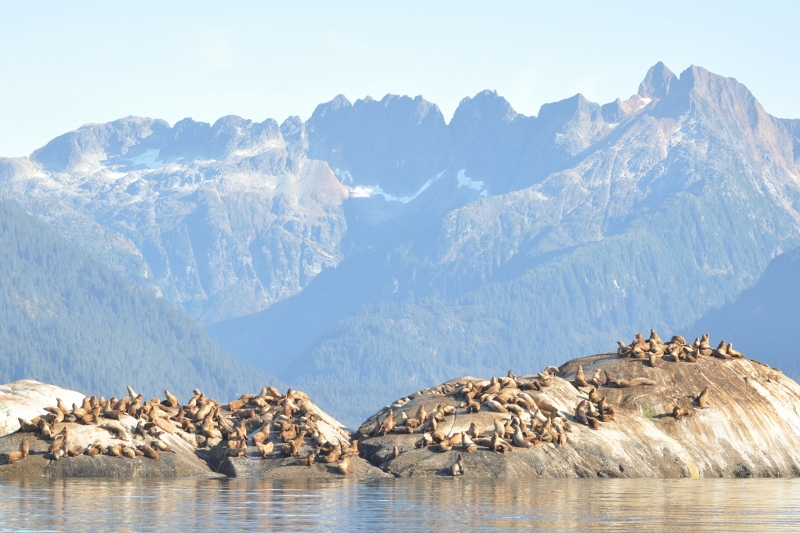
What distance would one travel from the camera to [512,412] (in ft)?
276

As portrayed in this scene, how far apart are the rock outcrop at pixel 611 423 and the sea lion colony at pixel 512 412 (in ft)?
0.25

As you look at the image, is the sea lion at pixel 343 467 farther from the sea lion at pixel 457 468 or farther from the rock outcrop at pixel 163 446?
the sea lion at pixel 457 468

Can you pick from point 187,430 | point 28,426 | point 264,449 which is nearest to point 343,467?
point 264,449

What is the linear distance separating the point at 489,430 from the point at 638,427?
9.43 metres

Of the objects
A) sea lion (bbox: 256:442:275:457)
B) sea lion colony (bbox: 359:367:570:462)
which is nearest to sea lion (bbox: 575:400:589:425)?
sea lion colony (bbox: 359:367:570:462)

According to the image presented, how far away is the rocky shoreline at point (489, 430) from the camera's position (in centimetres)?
7712

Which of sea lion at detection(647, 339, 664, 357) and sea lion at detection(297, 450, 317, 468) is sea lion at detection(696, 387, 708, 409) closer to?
sea lion at detection(647, 339, 664, 357)

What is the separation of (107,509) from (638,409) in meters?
38.8

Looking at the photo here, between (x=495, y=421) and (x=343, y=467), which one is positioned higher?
(x=495, y=421)

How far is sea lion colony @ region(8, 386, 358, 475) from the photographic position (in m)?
76.1

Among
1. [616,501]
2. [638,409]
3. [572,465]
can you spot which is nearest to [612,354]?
[638,409]

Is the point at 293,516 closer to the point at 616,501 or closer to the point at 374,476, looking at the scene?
the point at 616,501

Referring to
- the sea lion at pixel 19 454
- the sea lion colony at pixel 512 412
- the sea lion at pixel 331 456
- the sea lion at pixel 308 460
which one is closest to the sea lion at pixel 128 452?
the sea lion at pixel 19 454

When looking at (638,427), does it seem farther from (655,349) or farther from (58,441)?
(58,441)
